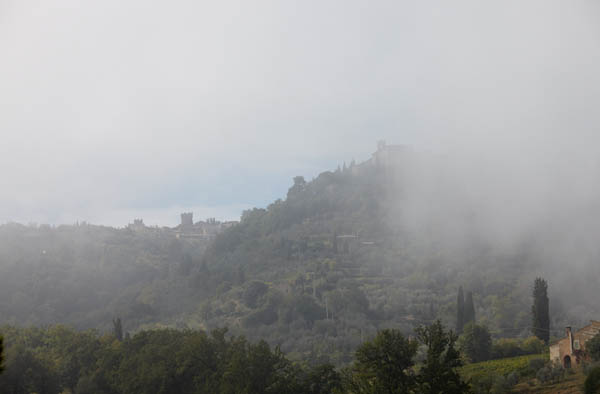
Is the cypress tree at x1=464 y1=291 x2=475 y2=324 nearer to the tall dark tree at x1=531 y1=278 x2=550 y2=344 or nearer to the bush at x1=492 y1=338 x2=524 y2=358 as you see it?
the tall dark tree at x1=531 y1=278 x2=550 y2=344

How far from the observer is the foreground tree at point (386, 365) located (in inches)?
965

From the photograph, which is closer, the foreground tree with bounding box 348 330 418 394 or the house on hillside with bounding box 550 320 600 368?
the foreground tree with bounding box 348 330 418 394

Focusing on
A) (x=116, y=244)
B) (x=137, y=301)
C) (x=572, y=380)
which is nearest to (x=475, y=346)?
(x=572, y=380)

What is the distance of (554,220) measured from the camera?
112312mm

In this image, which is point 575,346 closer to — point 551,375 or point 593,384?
point 551,375

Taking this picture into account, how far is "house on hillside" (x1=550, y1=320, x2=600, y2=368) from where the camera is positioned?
34719 mm

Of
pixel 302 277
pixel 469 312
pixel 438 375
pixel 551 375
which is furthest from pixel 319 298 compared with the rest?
pixel 438 375

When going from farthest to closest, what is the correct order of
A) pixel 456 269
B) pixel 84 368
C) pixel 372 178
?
pixel 372 178, pixel 456 269, pixel 84 368

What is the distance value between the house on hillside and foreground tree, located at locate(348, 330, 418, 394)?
16.4 metres

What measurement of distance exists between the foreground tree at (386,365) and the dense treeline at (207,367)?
5 cm

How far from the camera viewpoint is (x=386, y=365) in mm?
24812

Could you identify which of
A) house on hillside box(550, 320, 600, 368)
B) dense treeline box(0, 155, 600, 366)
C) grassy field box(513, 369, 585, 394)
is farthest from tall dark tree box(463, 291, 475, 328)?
grassy field box(513, 369, 585, 394)

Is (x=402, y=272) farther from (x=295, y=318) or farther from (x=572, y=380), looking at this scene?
(x=572, y=380)

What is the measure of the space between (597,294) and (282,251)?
64079 millimetres
